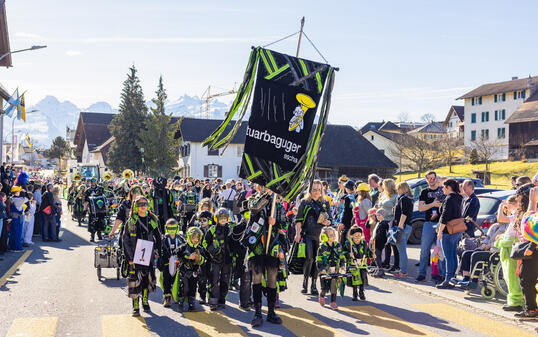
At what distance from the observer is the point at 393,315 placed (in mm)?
8305

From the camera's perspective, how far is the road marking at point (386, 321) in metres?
7.34

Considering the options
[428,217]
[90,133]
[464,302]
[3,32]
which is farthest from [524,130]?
[464,302]

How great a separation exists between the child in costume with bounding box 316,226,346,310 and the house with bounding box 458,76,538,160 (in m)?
70.8

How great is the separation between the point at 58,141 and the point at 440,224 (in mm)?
112130

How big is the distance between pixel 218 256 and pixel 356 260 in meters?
2.42

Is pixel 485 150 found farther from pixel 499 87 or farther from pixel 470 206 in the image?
pixel 470 206

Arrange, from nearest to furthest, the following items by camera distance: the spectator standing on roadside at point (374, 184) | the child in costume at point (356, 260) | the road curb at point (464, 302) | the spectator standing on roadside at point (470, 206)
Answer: the road curb at point (464, 302)
the child in costume at point (356, 260)
the spectator standing on roadside at point (470, 206)
the spectator standing on roadside at point (374, 184)

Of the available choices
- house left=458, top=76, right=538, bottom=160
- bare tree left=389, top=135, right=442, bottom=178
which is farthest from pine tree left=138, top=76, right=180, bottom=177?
house left=458, top=76, right=538, bottom=160

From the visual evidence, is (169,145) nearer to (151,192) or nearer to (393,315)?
(151,192)

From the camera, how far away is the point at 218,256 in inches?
340

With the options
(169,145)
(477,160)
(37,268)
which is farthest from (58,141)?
(37,268)

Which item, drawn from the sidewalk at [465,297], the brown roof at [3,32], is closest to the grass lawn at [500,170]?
the brown roof at [3,32]

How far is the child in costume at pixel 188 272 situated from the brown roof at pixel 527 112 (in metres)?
69.5

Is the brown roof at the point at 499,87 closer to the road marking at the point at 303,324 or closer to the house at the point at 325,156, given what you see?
the house at the point at 325,156
